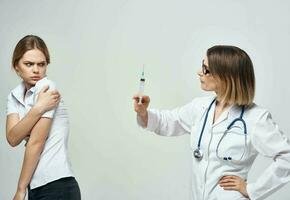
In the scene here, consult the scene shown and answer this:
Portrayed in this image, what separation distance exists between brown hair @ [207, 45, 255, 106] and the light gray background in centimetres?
82

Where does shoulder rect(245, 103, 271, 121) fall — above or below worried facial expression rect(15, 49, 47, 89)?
below

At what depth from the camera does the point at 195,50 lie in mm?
2709

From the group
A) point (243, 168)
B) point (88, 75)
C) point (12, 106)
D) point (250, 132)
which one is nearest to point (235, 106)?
point (250, 132)

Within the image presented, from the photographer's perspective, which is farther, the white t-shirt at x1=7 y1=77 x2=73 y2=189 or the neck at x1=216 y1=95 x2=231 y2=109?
the neck at x1=216 y1=95 x2=231 y2=109

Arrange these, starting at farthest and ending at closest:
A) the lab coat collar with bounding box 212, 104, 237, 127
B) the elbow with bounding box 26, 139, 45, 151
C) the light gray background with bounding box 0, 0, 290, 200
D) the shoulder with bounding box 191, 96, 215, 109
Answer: the light gray background with bounding box 0, 0, 290, 200 → the shoulder with bounding box 191, 96, 215, 109 → the lab coat collar with bounding box 212, 104, 237, 127 → the elbow with bounding box 26, 139, 45, 151

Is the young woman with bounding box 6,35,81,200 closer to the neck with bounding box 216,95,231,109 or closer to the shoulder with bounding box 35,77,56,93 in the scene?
the shoulder with bounding box 35,77,56,93

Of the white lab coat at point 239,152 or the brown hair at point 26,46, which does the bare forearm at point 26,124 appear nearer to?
the brown hair at point 26,46

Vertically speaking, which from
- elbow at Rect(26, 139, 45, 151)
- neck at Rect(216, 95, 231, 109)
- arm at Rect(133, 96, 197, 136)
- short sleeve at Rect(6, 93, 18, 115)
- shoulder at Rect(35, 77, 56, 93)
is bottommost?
elbow at Rect(26, 139, 45, 151)

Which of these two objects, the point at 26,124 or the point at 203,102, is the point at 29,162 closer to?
the point at 26,124

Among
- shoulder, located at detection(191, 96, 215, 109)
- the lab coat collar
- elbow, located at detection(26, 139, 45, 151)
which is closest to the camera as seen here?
elbow, located at detection(26, 139, 45, 151)

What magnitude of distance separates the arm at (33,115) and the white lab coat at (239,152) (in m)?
0.60

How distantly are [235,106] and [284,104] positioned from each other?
0.81 meters

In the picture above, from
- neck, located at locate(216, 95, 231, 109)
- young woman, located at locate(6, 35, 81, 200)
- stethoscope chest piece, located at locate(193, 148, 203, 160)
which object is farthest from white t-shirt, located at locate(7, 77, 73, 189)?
neck, located at locate(216, 95, 231, 109)

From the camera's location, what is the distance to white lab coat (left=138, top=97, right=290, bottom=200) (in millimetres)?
1731
